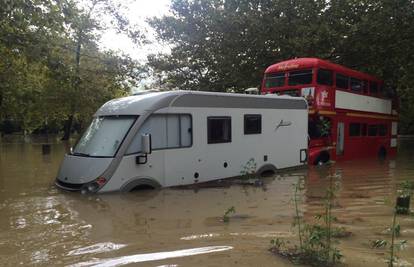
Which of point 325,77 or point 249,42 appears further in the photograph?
point 249,42

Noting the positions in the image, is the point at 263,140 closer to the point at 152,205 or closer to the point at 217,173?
the point at 217,173

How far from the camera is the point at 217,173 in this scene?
12.2 metres

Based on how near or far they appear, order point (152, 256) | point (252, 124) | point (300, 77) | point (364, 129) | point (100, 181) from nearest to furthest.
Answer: point (152, 256), point (100, 181), point (252, 124), point (300, 77), point (364, 129)

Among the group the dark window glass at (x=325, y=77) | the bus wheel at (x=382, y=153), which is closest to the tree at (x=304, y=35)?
the bus wheel at (x=382, y=153)

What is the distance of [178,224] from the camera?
7.39 m

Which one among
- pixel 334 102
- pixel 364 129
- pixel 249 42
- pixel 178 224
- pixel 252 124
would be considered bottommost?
pixel 178 224

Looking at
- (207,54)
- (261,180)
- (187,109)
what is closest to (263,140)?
(261,180)

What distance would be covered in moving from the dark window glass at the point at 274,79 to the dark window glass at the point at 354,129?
3.85 m

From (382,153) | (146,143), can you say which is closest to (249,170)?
(146,143)

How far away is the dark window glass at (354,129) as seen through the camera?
64.3 feet

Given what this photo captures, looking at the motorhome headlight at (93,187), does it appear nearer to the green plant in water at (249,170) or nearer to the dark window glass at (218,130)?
the dark window glass at (218,130)

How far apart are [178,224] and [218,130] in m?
5.20

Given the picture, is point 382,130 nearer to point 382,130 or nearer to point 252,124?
point 382,130

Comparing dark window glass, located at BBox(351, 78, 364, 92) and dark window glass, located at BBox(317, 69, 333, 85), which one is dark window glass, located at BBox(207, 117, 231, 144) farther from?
dark window glass, located at BBox(351, 78, 364, 92)
